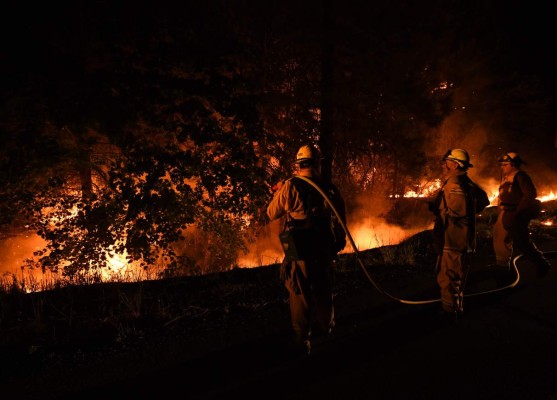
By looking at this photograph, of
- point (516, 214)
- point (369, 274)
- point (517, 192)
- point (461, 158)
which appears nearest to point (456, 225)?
point (461, 158)

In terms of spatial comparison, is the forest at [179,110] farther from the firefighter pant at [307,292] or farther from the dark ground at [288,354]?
the firefighter pant at [307,292]

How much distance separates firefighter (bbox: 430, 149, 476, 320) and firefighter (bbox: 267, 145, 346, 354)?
1490mm

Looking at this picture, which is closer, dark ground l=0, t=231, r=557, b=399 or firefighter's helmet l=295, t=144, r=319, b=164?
dark ground l=0, t=231, r=557, b=399

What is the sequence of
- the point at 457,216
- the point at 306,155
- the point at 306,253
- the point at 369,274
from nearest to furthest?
the point at 306,253, the point at 306,155, the point at 457,216, the point at 369,274

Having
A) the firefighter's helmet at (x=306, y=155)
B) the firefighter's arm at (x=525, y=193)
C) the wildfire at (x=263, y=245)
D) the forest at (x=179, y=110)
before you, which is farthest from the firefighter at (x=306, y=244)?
the wildfire at (x=263, y=245)

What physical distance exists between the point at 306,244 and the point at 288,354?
966 mm

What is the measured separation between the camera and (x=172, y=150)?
7422 mm

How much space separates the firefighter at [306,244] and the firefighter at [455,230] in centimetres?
149

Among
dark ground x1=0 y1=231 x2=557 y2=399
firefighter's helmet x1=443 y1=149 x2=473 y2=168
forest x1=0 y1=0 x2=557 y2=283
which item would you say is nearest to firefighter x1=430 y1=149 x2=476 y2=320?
firefighter's helmet x1=443 y1=149 x2=473 y2=168

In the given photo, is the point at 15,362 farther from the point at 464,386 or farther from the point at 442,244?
the point at 442,244

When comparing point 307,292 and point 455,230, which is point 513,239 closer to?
point 455,230

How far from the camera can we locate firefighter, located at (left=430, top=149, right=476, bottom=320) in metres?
4.34

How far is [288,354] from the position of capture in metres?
3.55

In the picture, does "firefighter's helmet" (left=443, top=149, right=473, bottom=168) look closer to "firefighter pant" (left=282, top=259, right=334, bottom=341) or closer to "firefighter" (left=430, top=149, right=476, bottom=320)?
"firefighter" (left=430, top=149, right=476, bottom=320)
